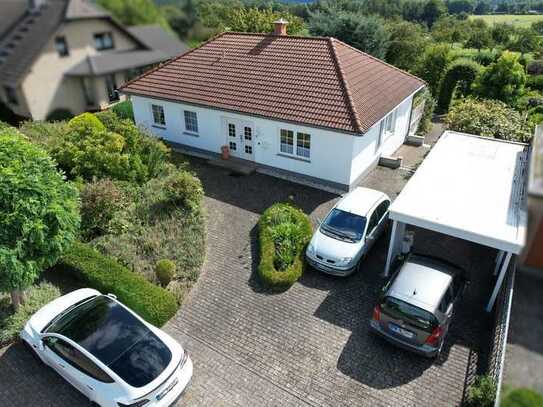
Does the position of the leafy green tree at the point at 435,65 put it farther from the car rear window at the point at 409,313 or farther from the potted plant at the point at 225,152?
the car rear window at the point at 409,313

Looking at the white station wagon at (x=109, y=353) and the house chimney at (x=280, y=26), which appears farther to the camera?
the house chimney at (x=280, y=26)

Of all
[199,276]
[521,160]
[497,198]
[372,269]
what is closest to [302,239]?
[372,269]

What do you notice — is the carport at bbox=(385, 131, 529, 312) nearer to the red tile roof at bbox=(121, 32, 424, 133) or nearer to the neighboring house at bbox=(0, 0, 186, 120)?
the red tile roof at bbox=(121, 32, 424, 133)

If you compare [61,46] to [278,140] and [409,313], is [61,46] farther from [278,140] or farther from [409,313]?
[278,140]

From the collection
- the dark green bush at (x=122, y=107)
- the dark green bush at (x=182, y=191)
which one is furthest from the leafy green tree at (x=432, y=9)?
the dark green bush at (x=122, y=107)

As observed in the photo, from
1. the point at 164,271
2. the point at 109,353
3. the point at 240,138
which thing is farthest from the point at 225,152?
the point at 109,353

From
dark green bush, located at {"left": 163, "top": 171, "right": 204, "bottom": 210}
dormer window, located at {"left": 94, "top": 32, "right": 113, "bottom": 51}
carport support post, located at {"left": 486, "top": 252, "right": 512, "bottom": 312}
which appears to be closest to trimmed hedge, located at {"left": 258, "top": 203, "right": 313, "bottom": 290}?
dark green bush, located at {"left": 163, "top": 171, "right": 204, "bottom": 210}

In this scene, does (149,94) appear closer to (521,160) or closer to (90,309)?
(90,309)
